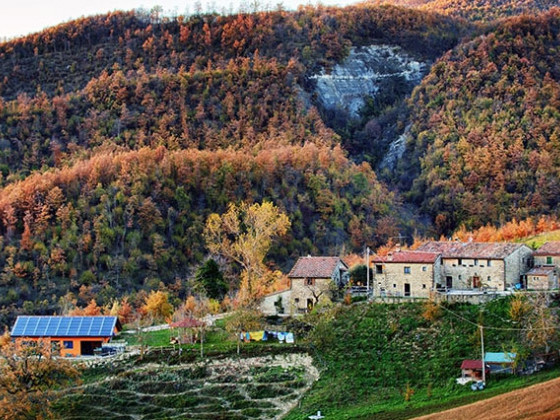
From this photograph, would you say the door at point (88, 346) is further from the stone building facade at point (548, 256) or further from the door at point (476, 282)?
the stone building facade at point (548, 256)

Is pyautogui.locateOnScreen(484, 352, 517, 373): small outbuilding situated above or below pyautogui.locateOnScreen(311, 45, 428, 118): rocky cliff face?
below

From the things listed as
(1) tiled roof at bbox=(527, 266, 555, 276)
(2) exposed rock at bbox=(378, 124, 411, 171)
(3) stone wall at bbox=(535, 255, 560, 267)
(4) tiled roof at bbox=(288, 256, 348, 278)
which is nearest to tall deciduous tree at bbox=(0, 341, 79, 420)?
(4) tiled roof at bbox=(288, 256, 348, 278)

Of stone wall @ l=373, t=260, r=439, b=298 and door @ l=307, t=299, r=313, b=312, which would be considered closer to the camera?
stone wall @ l=373, t=260, r=439, b=298

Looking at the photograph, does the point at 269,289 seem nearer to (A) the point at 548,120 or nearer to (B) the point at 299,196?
(B) the point at 299,196

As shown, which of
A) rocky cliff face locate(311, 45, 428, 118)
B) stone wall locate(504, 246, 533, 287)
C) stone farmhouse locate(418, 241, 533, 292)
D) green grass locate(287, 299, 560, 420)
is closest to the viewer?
green grass locate(287, 299, 560, 420)

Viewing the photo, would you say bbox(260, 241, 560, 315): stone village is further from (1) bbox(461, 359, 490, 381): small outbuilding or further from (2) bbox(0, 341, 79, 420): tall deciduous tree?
(2) bbox(0, 341, 79, 420): tall deciduous tree

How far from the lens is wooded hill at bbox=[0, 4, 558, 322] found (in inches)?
4353

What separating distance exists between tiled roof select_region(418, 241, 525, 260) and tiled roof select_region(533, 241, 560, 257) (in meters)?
1.56

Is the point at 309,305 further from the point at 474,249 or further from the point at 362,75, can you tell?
the point at 362,75

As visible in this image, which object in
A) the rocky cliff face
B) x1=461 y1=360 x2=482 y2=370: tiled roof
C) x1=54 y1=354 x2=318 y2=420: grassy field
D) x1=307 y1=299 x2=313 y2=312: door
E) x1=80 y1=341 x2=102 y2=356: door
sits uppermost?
the rocky cliff face

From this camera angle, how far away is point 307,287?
74000 mm

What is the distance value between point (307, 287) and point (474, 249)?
11843 millimetres

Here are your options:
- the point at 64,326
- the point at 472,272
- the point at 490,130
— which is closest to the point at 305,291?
the point at 472,272

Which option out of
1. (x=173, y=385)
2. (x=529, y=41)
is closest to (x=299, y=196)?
(x=529, y=41)
